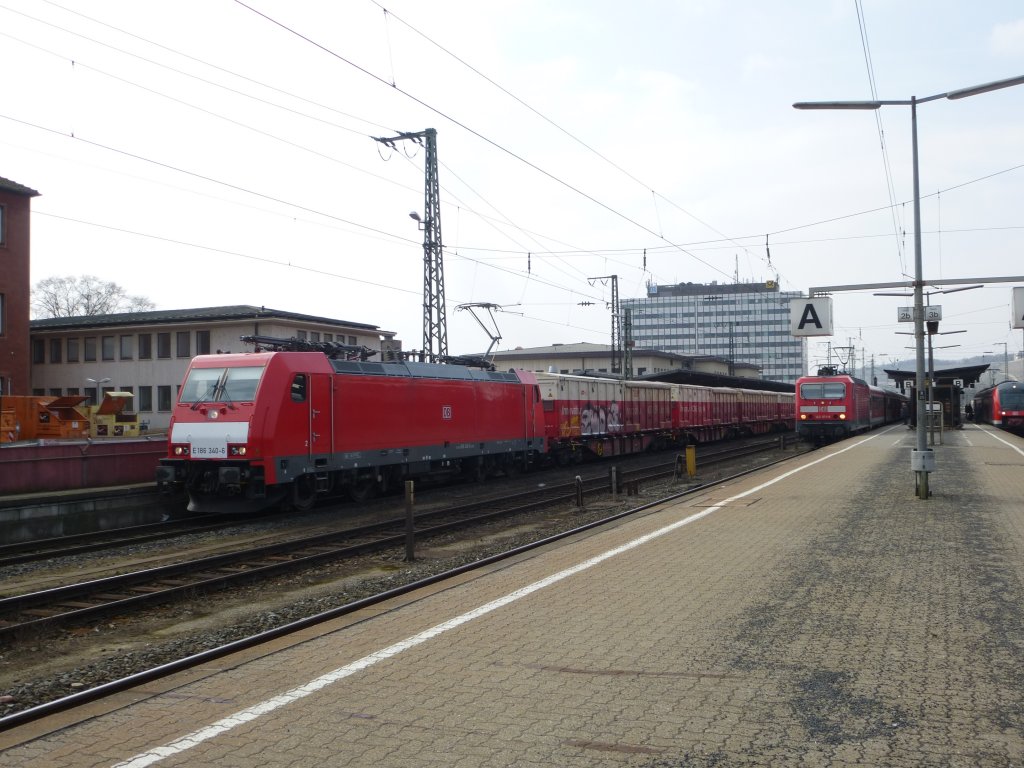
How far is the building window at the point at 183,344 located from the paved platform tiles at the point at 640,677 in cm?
3780

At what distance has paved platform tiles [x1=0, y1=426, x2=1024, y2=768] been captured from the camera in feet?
14.8

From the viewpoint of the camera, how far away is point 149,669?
6.40m

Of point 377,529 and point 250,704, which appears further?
point 377,529

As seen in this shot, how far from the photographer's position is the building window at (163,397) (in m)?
44.3

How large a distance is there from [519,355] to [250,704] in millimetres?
74679

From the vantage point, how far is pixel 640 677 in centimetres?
563

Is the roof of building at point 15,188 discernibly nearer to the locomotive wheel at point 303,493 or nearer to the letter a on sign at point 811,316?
the locomotive wheel at point 303,493

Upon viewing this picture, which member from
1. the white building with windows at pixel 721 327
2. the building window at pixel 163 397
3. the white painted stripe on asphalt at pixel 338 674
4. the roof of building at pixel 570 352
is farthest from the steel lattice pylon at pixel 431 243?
the white building with windows at pixel 721 327

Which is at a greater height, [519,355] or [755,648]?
[519,355]

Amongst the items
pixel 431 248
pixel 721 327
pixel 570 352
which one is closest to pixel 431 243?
pixel 431 248

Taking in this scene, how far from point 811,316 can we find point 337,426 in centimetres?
977

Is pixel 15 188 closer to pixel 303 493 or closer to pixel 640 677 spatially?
pixel 303 493

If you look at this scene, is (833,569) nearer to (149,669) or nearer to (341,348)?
(149,669)

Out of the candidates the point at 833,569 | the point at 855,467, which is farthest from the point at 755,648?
the point at 855,467
